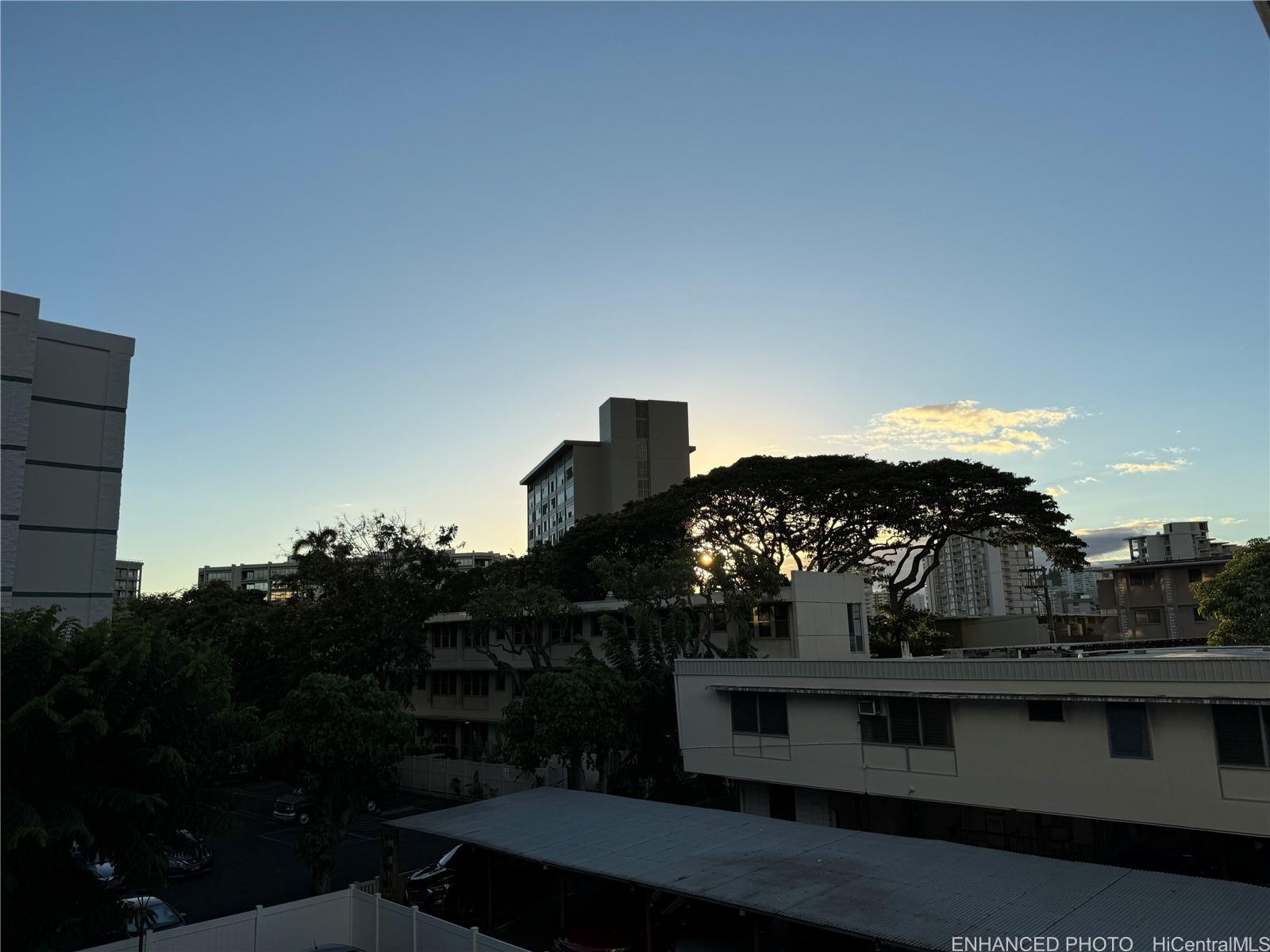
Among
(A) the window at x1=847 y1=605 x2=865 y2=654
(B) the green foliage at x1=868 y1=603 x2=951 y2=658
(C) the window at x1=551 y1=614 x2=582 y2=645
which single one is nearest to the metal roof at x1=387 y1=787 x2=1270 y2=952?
(A) the window at x1=847 y1=605 x2=865 y2=654

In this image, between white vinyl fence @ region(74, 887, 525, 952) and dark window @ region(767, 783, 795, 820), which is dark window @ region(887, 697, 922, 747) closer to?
dark window @ region(767, 783, 795, 820)

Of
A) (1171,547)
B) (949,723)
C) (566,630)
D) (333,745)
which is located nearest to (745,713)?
(949,723)

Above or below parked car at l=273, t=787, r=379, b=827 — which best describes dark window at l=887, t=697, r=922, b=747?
above

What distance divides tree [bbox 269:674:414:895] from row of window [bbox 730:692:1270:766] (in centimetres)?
963

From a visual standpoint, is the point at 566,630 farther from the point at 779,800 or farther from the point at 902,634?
the point at 902,634

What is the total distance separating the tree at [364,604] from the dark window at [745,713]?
66.5ft

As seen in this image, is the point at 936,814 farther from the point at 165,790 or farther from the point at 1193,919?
the point at 165,790

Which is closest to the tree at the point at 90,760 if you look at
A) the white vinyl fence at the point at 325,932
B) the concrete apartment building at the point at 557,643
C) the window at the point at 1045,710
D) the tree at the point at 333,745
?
the white vinyl fence at the point at 325,932

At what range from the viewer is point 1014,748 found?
18891 millimetres

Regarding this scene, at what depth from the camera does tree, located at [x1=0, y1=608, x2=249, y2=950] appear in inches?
460

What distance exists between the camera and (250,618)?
142ft

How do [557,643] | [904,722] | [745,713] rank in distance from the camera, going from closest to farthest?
1. [904,722]
2. [745,713]
3. [557,643]

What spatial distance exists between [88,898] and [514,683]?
1144 inches

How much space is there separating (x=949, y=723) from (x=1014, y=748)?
1.54 m
